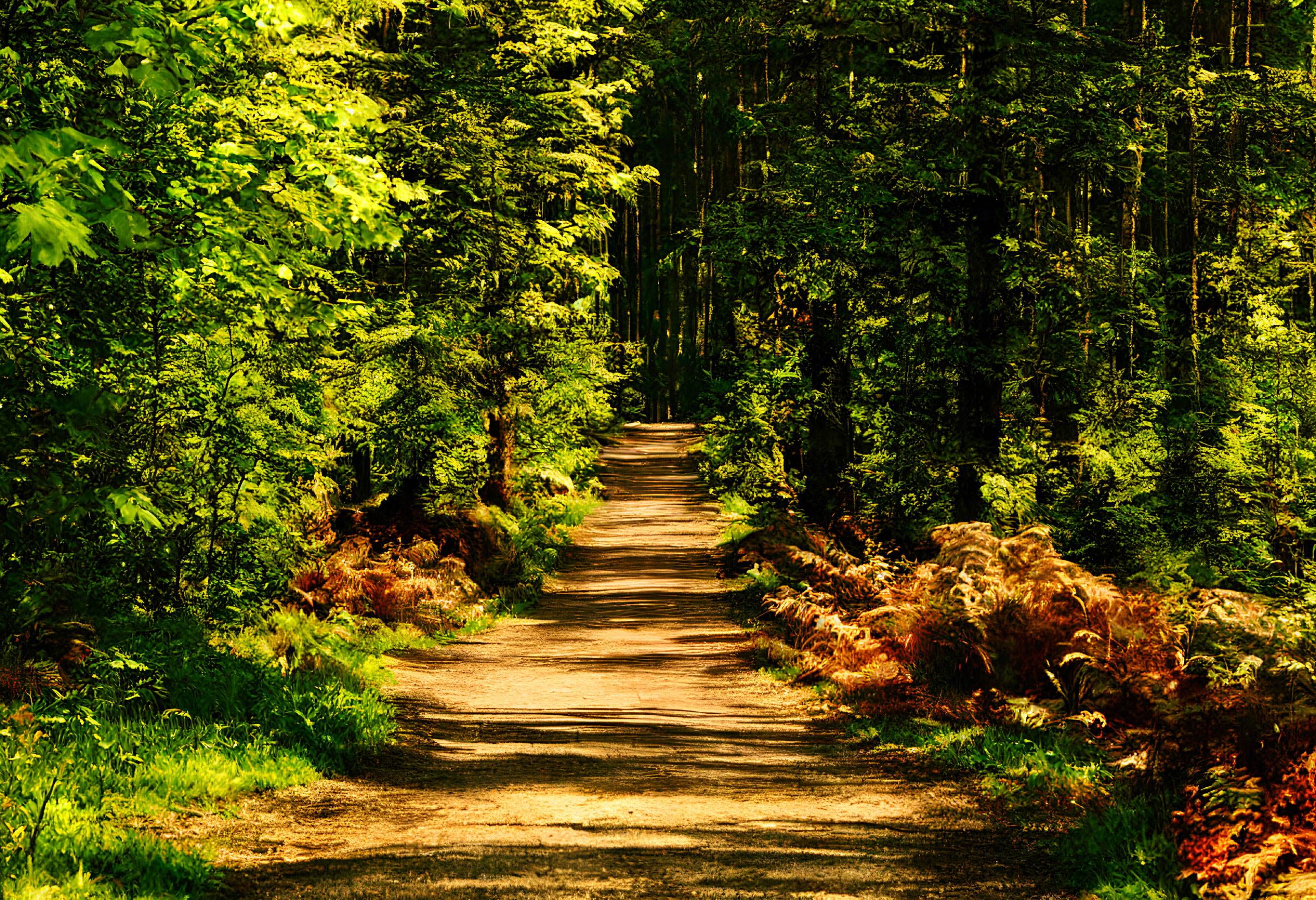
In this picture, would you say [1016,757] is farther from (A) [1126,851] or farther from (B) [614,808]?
(B) [614,808]

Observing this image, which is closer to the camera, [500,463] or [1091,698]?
[1091,698]

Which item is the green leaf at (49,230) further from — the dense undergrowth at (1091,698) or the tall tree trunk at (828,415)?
the tall tree trunk at (828,415)

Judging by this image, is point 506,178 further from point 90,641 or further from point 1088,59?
point 90,641

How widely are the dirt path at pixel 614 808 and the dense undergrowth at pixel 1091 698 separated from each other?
0.58 m

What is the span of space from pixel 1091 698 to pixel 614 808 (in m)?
4.12

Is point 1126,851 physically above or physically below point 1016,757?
above

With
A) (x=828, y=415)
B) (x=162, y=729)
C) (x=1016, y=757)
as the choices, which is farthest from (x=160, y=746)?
(x=828, y=415)

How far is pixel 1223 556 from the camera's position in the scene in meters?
13.1

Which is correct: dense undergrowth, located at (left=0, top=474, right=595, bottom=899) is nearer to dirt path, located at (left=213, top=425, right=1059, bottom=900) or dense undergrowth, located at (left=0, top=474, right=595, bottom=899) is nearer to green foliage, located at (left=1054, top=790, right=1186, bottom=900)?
dirt path, located at (left=213, top=425, right=1059, bottom=900)

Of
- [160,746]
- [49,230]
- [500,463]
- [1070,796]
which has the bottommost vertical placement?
[1070,796]

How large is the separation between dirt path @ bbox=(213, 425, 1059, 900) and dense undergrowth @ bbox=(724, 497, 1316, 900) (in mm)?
582

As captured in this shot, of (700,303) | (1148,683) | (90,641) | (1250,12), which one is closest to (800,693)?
(1148,683)

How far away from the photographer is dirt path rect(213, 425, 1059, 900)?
5637mm

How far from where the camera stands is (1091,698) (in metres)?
8.42
